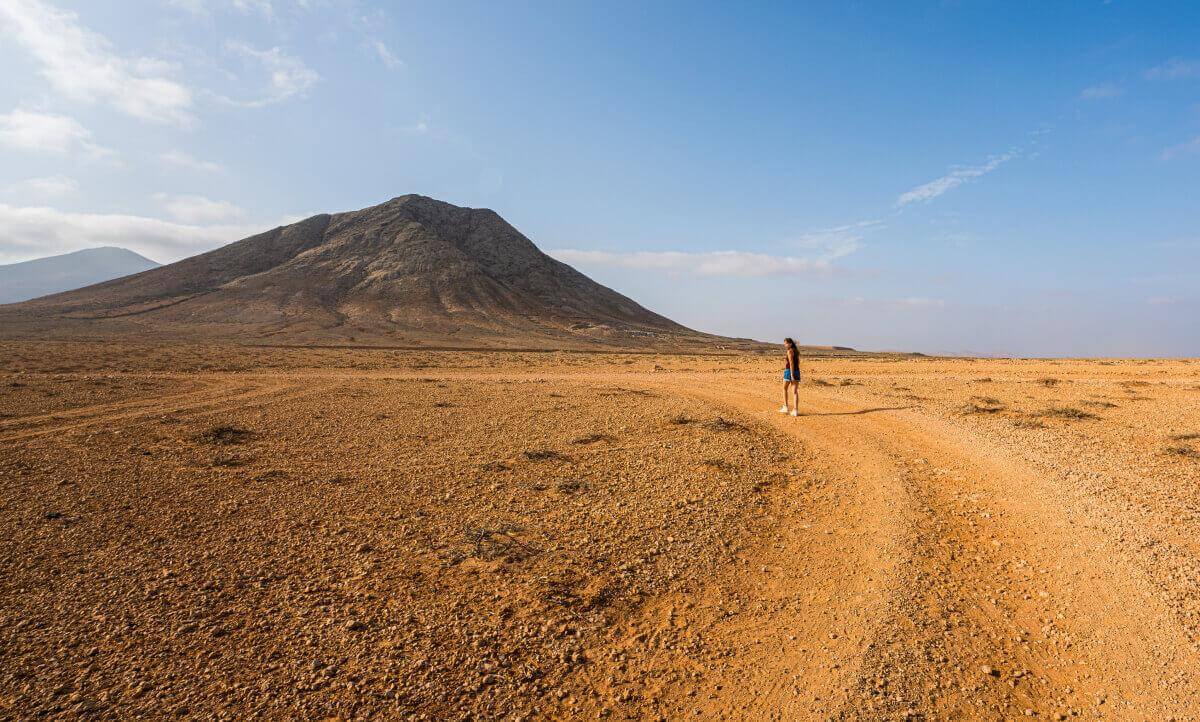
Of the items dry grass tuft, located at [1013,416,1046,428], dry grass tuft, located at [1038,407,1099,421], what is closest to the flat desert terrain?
dry grass tuft, located at [1013,416,1046,428]

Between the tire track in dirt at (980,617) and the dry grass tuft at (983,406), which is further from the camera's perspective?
the dry grass tuft at (983,406)

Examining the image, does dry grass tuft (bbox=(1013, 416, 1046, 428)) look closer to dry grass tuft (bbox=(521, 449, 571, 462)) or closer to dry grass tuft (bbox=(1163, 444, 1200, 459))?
dry grass tuft (bbox=(1163, 444, 1200, 459))

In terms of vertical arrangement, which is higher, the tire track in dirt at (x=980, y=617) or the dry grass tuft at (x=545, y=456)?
the dry grass tuft at (x=545, y=456)

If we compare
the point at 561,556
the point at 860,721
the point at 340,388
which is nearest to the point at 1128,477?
the point at 860,721

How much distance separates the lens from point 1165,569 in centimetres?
572

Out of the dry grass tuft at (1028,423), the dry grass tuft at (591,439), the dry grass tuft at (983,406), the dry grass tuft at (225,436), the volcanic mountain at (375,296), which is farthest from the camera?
the volcanic mountain at (375,296)

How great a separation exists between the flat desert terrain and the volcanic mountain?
56.5 metres

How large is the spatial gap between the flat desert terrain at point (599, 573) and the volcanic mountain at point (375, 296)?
2226 inches

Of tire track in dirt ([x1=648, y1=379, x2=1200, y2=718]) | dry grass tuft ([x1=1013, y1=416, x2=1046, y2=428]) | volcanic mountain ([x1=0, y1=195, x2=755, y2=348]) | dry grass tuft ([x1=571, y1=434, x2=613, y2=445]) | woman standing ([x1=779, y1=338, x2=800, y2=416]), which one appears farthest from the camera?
volcanic mountain ([x1=0, y1=195, x2=755, y2=348])

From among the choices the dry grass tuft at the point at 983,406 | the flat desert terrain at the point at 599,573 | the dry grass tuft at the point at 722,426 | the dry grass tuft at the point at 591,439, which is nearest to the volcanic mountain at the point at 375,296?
the dry grass tuft at the point at 983,406

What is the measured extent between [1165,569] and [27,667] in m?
10.6

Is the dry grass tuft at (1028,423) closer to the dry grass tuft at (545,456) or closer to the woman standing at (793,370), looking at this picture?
the woman standing at (793,370)

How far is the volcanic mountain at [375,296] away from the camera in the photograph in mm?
72625

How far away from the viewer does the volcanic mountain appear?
72.6 metres
